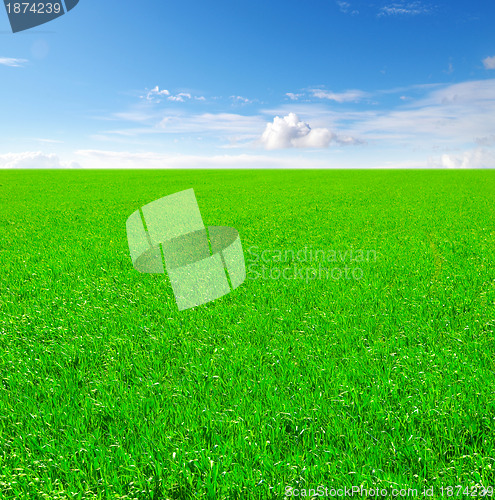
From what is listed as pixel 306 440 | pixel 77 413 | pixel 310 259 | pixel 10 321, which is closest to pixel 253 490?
pixel 306 440

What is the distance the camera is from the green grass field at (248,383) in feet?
8.52

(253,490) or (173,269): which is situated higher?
(173,269)

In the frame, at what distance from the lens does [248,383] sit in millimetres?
3586

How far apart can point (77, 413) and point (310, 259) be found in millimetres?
6024

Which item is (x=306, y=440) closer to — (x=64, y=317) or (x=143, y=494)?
(x=143, y=494)

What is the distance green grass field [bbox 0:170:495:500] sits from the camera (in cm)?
260

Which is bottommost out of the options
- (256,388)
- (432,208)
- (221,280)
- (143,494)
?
(143,494)

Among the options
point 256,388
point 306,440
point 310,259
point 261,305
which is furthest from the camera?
point 310,259

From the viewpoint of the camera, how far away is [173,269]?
7.44 metres

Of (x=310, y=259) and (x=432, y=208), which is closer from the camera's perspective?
(x=310, y=259)

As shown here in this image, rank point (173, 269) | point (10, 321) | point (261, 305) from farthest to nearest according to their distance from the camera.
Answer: point (173, 269) → point (261, 305) → point (10, 321)

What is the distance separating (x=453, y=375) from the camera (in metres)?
3.61

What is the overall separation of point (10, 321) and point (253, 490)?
14.2 ft

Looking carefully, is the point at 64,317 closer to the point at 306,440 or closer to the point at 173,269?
the point at 173,269
